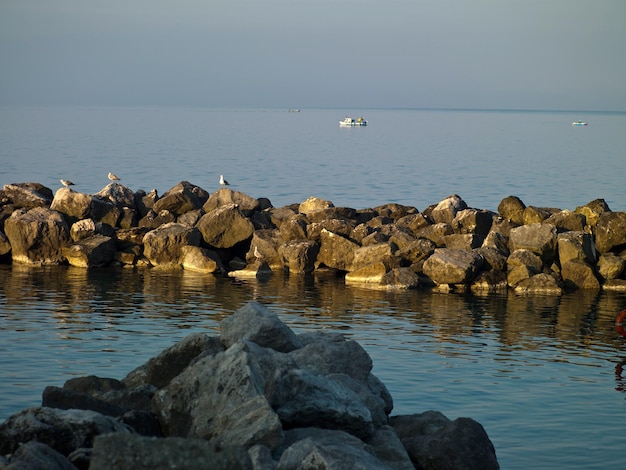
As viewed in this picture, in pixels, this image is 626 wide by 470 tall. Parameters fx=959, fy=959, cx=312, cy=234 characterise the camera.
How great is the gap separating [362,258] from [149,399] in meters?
22.6

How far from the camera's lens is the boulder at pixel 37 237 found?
128ft

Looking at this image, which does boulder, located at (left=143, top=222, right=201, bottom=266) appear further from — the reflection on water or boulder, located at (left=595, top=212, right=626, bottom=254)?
boulder, located at (left=595, top=212, right=626, bottom=254)

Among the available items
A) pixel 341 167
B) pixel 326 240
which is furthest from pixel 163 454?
pixel 341 167

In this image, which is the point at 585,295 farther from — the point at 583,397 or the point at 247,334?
the point at 247,334

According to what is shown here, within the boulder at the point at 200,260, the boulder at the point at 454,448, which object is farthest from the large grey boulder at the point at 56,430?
the boulder at the point at 200,260

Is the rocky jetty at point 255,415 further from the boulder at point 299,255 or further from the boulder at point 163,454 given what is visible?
the boulder at point 299,255

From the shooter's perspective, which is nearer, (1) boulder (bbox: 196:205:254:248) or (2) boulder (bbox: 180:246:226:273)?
(2) boulder (bbox: 180:246:226:273)

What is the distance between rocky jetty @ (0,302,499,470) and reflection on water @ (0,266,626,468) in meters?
2.62

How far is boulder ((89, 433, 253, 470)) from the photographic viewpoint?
9617 mm

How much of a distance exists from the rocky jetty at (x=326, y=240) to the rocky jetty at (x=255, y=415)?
→ 18.6 metres

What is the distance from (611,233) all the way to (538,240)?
3.39 meters

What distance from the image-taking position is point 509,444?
60.4ft

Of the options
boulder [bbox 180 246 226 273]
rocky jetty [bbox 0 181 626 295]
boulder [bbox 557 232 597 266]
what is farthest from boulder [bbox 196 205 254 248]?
boulder [bbox 557 232 597 266]

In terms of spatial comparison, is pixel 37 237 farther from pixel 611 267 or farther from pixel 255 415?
pixel 255 415
